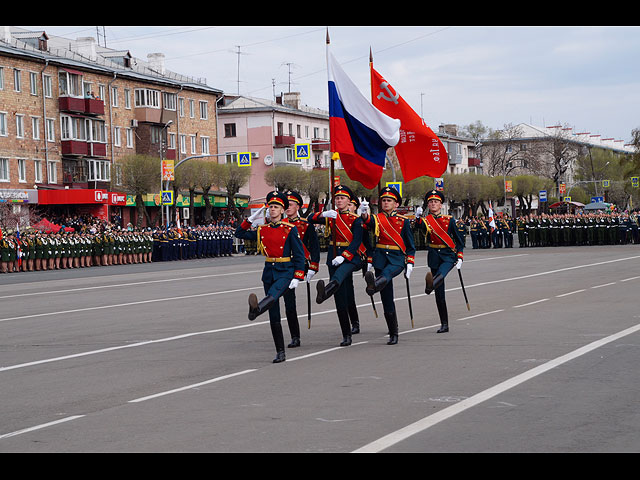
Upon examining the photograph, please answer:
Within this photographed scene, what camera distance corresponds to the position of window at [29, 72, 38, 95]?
2250 inches

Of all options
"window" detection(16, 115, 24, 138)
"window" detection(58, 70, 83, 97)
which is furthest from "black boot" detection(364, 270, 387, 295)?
"window" detection(58, 70, 83, 97)

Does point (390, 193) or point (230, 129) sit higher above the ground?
point (230, 129)

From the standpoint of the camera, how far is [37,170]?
5741 cm

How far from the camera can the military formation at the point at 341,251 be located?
11.4 meters

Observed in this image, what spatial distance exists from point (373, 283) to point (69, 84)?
5149cm

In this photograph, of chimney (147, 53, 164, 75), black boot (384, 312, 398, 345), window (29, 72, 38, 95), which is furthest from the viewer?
chimney (147, 53, 164, 75)

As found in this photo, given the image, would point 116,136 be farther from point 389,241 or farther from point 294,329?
point 294,329

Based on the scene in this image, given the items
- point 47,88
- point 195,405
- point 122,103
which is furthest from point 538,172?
point 195,405

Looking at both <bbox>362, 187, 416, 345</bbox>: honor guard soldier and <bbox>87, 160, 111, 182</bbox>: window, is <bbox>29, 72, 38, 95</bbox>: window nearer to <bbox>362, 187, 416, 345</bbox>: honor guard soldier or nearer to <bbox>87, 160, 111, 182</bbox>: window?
<bbox>87, 160, 111, 182</bbox>: window

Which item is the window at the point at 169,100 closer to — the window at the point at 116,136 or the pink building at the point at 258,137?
the window at the point at 116,136

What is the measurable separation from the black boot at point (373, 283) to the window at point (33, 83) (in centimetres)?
4898

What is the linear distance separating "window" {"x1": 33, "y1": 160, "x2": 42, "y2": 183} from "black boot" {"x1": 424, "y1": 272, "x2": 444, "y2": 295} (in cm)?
4744

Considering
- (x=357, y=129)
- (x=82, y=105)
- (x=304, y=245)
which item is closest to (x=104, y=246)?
(x=82, y=105)

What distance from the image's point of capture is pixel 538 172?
394 ft
